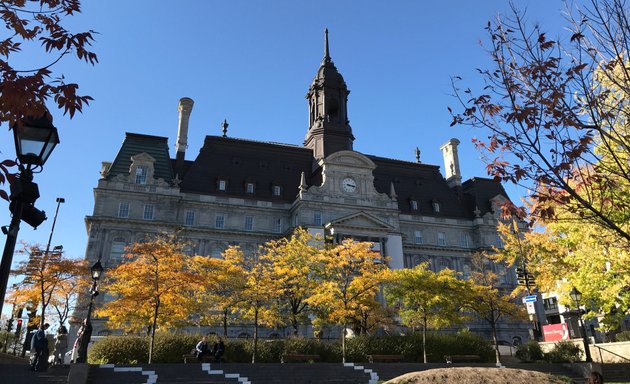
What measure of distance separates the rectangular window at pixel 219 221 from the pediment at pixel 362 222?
11052 mm

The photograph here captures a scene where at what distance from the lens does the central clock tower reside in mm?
60500

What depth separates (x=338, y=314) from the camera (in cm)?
3111

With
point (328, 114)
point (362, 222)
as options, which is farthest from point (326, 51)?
point (362, 222)

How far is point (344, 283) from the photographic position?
111 ft

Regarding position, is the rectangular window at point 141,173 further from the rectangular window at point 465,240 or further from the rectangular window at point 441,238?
the rectangular window at point 465,240

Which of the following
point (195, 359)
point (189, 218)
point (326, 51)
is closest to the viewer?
point (195, 359)

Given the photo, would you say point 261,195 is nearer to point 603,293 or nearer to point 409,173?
point 409,173

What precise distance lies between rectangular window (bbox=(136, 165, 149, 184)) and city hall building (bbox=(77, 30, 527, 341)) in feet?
0.34

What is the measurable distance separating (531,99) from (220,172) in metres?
48.4

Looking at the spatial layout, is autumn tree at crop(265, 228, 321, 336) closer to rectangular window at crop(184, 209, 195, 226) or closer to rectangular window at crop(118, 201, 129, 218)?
rectangular window at crop(184, 209, 195, 226)

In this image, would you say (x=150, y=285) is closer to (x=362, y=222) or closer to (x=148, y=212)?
(x=148, y=212)

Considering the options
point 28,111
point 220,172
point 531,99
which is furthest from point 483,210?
point 28,111

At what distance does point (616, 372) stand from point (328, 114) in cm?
4421

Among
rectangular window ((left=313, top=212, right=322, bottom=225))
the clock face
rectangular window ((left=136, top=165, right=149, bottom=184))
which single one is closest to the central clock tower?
the clock face
